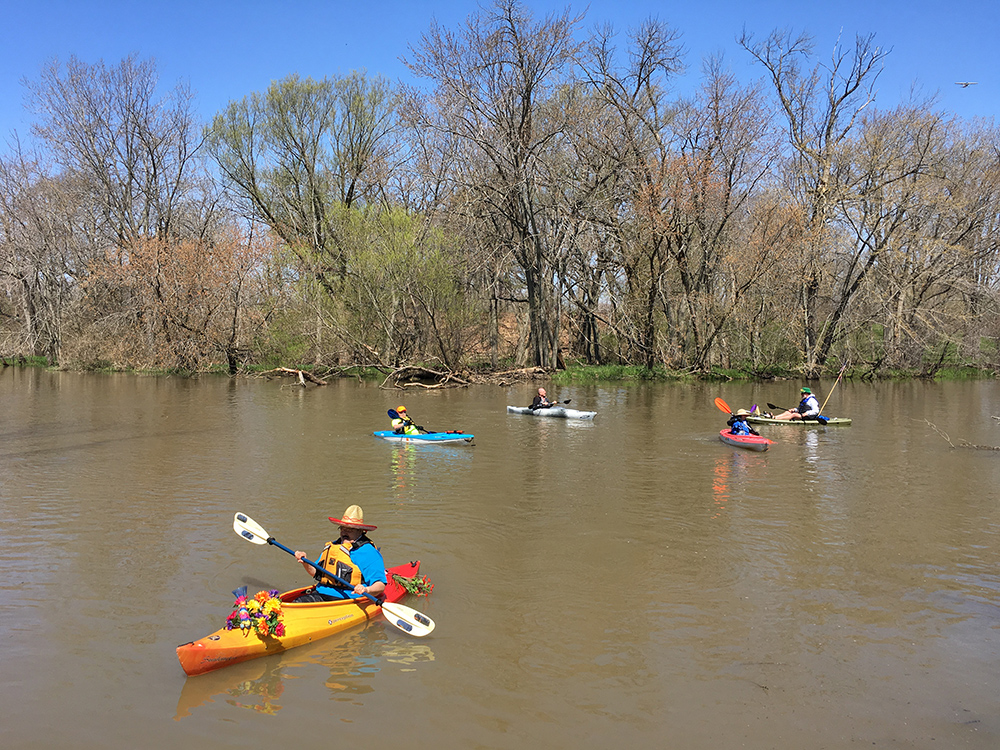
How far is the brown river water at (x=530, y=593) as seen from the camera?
525 centimetres

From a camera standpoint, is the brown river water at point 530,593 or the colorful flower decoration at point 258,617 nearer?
the brown river water at point 530,593

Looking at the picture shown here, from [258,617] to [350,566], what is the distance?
1.29 m

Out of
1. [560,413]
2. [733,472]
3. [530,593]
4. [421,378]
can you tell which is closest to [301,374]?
[421,378]

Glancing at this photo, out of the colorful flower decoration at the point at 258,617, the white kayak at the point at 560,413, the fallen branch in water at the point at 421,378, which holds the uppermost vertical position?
the fallen branch in water at the point at 421,378

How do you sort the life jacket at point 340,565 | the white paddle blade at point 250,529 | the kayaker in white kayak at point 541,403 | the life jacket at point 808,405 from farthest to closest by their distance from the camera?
the kayaker in white kayak at point 541,403 → the life jacket at point 808,405 → the white paddle blade at point 250,529 → the life jacket at point 340,565

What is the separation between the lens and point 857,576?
8.12 m

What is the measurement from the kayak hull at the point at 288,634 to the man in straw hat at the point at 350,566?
139 mm

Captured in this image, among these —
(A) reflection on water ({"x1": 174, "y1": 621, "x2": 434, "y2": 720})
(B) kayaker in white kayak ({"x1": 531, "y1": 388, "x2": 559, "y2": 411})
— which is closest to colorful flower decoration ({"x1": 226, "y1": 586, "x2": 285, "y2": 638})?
(A) reflection on water ({"x1": 174, "y1": 621, "x2": 434, "y2": 720})

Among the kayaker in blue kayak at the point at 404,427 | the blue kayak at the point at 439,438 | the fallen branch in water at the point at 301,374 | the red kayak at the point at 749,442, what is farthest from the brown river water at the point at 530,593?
the fallen branch in water at the point at 301,374

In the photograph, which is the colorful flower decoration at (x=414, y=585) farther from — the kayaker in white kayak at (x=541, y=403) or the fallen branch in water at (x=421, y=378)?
the fallen branch in water at (x=421, y=378)

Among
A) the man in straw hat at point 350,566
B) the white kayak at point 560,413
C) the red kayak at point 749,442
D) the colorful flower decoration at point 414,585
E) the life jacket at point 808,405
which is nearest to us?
the man in straw hat at point 350,566

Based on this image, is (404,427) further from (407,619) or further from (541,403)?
(407,619)

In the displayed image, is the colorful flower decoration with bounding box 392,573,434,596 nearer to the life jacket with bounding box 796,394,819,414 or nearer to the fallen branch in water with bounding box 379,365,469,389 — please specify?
the life jacket with bounding box 796,394,819,414

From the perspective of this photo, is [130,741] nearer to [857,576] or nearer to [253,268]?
[857,576]
